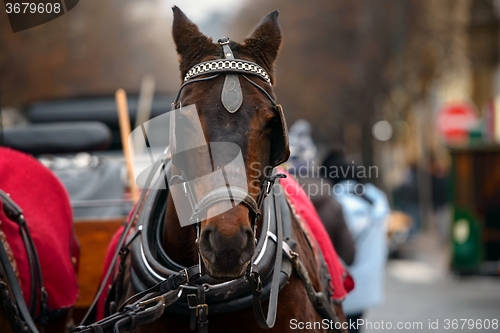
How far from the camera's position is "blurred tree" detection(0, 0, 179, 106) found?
699 inches

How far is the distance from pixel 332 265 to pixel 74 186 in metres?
Answer: 2.71

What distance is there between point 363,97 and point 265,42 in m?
21.8

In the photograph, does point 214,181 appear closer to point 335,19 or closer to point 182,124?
point 182,124

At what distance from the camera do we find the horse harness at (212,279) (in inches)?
117

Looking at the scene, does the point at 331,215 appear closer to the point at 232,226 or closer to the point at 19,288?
the point at 19,288

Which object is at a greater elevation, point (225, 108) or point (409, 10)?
point (409, 10)

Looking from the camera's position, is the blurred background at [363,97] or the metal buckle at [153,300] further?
the blurred background at [363,97]

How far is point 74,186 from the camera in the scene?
6.21 metres

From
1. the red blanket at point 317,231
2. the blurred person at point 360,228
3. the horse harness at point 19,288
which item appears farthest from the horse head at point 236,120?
the blurred person at point 360,228

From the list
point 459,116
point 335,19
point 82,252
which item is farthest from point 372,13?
point 82,252

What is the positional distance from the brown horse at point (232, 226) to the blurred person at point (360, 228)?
284cm

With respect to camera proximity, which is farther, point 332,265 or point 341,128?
point 341,128

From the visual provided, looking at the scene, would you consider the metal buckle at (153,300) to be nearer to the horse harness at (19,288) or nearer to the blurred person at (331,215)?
the horse harness at (19,288)

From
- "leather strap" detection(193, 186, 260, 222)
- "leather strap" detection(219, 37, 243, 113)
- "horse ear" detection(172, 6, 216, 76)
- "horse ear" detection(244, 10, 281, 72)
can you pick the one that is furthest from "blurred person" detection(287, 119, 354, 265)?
"leather strap" detection(193, 186, 260, 222)
